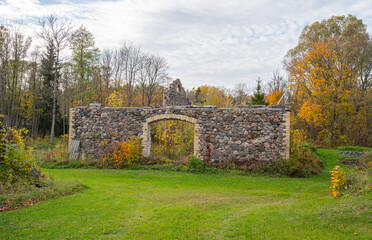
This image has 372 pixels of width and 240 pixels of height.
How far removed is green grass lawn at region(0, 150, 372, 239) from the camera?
4.18 m

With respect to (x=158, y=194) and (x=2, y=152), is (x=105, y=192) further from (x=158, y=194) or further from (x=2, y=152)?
(x=2, y=152)

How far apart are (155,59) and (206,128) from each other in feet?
54.6

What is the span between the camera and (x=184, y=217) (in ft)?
16.6

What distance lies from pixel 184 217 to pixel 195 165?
652 cm

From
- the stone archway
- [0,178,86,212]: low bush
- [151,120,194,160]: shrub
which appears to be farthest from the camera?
[151,120,194,160]: shrub

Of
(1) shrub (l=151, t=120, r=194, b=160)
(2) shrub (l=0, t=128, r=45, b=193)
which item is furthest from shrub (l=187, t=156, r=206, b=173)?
(2) shrub (l=0, t=128, r=45, b=193)

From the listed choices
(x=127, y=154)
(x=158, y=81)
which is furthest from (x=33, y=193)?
(x=158, y=81)

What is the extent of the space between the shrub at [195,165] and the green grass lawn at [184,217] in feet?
12.3

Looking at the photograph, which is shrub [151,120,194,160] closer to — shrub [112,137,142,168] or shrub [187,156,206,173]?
shrub [112,137,142,168]

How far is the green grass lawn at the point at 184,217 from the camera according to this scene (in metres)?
4.18

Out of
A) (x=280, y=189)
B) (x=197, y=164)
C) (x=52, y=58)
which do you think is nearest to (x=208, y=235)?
(x=280, y=189)

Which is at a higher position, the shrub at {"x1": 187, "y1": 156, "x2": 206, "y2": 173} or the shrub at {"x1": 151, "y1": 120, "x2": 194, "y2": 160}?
the shrub at {"x1": 151, "y1": 120, "x2": 194, "y2": 160}

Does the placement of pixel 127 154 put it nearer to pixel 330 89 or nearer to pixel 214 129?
pixel 214 129

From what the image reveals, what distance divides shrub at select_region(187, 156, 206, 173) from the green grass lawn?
375 centimetres
